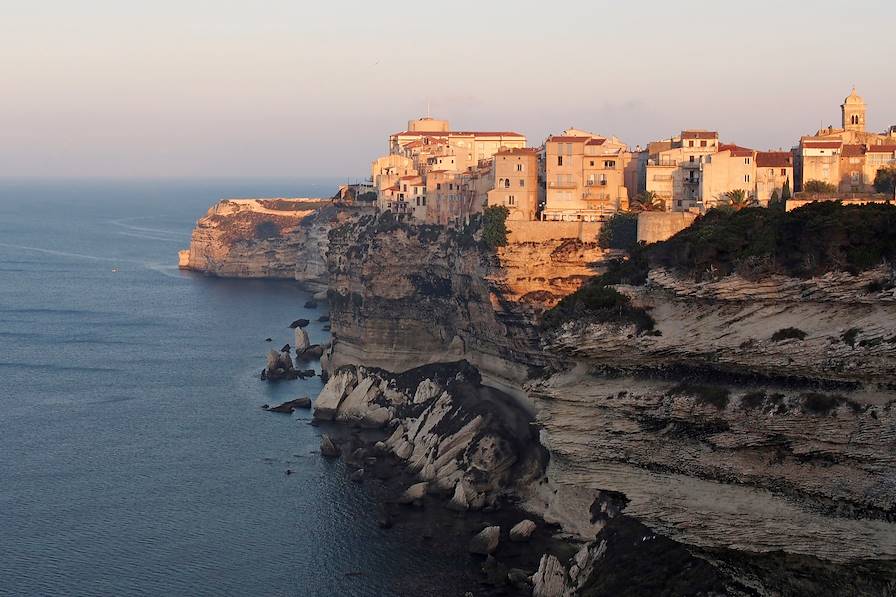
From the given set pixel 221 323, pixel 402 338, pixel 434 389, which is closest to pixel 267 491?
pixel 434 389

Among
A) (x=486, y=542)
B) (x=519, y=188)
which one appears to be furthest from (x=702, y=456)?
(x=519, y=188)

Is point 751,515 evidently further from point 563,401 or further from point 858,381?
point 563,401

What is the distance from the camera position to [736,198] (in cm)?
5822

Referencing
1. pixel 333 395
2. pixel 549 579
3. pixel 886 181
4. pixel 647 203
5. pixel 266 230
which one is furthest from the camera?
pixel 266 230

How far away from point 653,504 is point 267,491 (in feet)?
76.8

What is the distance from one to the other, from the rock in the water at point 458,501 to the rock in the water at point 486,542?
12.5 feet

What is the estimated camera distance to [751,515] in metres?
35.3

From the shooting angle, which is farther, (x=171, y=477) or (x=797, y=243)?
(x=171, y=477)

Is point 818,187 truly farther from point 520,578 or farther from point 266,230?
point 266,230

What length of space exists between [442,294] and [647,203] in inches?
534

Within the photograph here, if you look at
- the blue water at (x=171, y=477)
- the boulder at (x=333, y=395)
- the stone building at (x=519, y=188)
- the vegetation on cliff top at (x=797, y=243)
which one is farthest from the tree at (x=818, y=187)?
the boulder at (x=333, y=395)

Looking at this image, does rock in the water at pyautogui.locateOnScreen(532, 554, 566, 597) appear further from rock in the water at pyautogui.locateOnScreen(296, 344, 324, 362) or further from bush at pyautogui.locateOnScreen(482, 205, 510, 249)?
rock in the water at pyautogui.locateOnScreen(296, 344, 324, 362)

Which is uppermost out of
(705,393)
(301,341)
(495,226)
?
(495,226)

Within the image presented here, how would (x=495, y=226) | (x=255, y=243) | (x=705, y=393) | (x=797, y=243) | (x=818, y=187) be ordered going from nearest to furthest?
(x=705, y=393)
(x=797, y=243)
(x=818, y=187)
(x=495, y=226)
(x=255, y=243)
